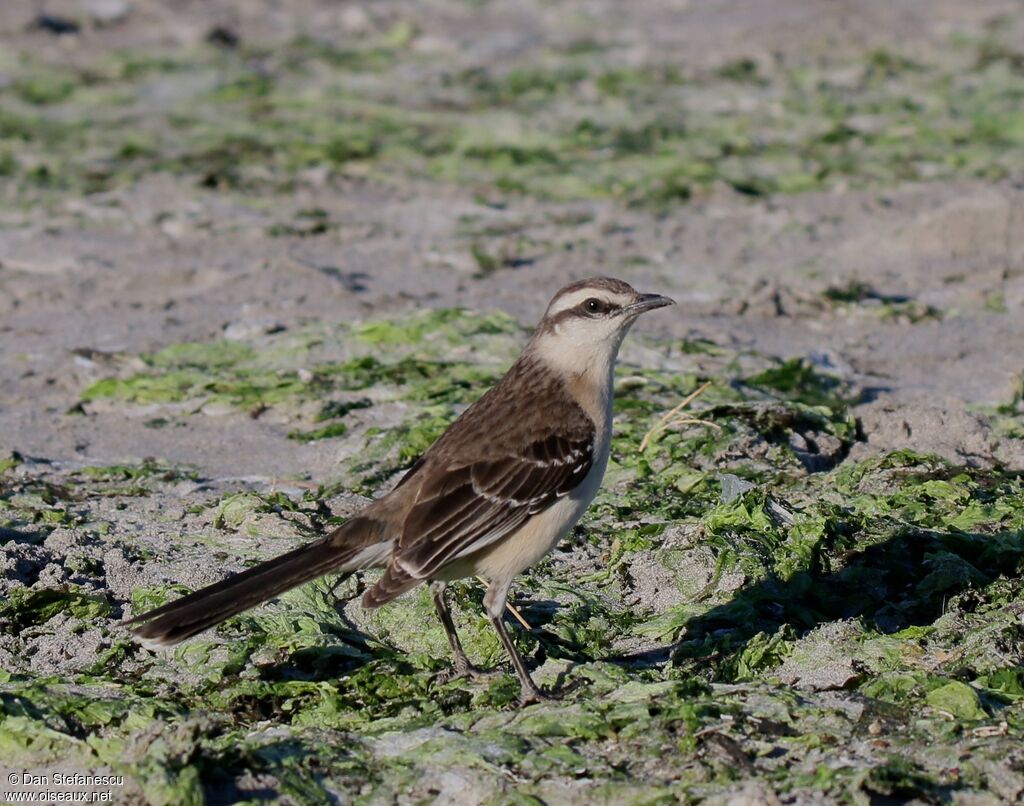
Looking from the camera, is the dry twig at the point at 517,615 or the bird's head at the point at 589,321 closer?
the dry twig at the point at 517,615

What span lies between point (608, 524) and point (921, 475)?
1.83 m

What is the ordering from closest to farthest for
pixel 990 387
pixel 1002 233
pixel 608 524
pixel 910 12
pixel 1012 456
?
pixel 608 524
pixel 1012 456
pixel 990 387
pixel 1002 233
pixel 910 12

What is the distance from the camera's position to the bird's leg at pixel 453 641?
7.29 meters

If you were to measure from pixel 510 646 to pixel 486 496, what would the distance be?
0.68 m

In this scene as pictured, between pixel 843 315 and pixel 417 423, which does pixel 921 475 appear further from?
pixel 843 315

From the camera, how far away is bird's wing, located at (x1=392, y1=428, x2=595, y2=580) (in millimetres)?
7074

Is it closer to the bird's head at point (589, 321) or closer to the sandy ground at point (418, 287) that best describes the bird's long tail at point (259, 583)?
the sandy ground at point (418, 287)

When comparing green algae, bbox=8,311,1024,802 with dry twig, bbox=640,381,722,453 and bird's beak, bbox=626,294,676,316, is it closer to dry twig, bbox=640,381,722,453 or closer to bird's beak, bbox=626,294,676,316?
dry twig, bbox=640,381,722,453

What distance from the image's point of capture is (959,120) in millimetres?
18344

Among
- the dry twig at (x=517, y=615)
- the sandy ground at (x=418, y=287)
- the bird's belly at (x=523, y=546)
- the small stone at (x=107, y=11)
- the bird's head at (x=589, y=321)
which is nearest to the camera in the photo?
the bird's belly at (x=523, y=546)

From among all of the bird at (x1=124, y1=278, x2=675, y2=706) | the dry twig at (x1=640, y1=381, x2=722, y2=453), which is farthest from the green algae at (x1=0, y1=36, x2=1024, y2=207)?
the bird at (x1=124, y1=278, x2=675, y2=706)

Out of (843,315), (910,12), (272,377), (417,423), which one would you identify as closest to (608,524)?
(417,423)

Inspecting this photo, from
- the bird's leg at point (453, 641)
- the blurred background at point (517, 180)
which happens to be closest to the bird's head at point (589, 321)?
the bird's leg at point (453, 641)

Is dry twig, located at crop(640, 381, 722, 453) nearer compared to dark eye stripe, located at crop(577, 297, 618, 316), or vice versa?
dark eye stripe, located at crop(577, 297, 618, 316)
